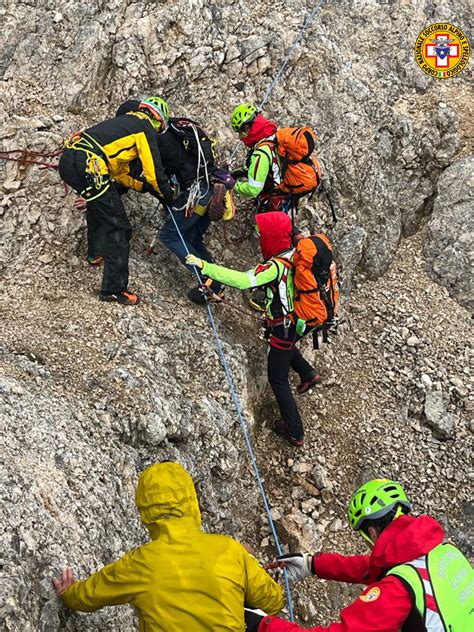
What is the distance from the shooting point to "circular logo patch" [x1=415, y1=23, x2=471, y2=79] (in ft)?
45.4

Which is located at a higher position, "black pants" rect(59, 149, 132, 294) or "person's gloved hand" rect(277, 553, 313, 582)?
"black pants" rect(59, 149, 132, 294)

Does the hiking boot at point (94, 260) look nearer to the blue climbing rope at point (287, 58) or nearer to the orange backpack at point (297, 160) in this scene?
the orange backpack at point (297, 160)

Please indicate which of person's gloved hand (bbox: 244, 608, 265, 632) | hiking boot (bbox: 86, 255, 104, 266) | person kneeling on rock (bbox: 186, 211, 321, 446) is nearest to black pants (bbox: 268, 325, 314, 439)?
person kneeling on rock (bbox: 186, 211, 321, 446)

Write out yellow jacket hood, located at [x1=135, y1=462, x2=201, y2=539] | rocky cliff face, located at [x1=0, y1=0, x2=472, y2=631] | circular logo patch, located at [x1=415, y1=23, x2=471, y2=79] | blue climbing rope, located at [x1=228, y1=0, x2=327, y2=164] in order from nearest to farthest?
yellow jacket hood, located at [x1=135, y1=462, x2=201, y2=539] → rocky cliff face, located at [x1=0, y1=0, x2=472, y2=631] → blue climbing rope, located at [x1=228, y1=0, x2=327, y2=164] → circular logo patch, located at [x1=415, y1=23, x2=471, y2=79]

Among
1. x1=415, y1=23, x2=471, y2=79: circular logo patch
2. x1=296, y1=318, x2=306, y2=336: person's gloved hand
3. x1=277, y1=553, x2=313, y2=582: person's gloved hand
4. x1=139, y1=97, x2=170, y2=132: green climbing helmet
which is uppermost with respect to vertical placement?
x1=415, y1=23, x2=471, y2=79: circular logo patch

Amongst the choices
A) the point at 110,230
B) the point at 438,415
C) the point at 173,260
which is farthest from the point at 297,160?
the point at 438,415

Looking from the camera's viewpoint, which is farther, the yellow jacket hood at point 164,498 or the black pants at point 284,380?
the black pants at point 284,380

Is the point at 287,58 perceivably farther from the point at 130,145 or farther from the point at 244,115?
the point at 130,145

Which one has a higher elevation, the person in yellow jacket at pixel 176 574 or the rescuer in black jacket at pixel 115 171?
the rescuer in black jacket at pixel 115 171

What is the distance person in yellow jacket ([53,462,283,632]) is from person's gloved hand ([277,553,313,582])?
1.39 m

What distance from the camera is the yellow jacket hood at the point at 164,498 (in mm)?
4309

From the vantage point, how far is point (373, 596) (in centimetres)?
420

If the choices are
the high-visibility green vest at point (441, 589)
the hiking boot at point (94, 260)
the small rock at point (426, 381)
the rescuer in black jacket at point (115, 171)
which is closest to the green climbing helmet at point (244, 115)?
→ the rescuer in black jacket at point (115, 171)

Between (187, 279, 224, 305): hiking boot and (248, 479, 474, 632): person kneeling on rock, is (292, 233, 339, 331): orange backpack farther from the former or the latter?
(248, 479, 474, 632): person kneeling on rock
